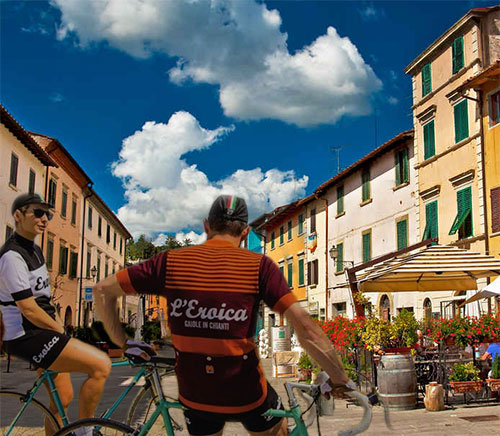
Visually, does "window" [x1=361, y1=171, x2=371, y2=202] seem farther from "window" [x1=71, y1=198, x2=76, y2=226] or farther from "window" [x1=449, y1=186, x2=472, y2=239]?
"window" [x1=71, y1=198, x2=76, y2=226]

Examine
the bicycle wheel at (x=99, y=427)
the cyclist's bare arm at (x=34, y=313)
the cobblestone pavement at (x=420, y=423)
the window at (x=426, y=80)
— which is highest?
the window at (x=426, y=80)

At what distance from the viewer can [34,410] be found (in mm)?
4219

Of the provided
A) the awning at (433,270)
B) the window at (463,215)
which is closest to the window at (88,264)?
the window at (463,215)

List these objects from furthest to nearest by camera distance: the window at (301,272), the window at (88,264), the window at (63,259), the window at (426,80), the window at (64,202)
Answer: the window at (88,264)
the window at (301,272)
the window at (64,202)
the window at (63,259)
the window at (426,80)

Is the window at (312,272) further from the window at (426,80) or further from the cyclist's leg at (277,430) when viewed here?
the cyclist's leg at (277,430)

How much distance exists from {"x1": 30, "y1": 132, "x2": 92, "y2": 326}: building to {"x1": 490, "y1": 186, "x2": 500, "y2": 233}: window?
68.5 ft

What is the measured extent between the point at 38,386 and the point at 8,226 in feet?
76.1

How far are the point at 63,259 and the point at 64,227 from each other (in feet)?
6.02

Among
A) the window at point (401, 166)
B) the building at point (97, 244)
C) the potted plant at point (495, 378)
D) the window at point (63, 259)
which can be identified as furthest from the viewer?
the building at point (97, 244)

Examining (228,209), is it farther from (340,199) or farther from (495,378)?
(340,199)

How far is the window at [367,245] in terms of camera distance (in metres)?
28.8

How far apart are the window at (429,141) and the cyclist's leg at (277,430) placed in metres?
21.5

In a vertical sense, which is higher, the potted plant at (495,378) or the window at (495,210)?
the window at (495,210)

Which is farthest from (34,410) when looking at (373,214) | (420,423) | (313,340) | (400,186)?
(373,214)
